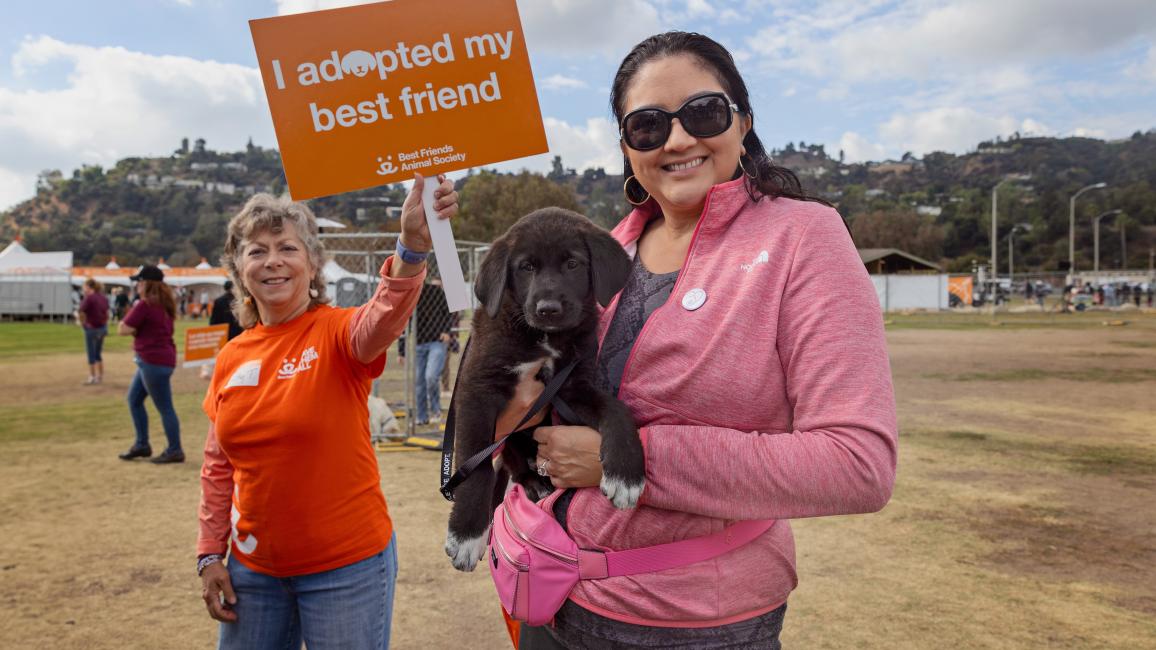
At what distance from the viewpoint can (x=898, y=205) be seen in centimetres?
11544

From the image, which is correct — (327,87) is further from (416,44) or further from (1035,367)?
(1035,367)

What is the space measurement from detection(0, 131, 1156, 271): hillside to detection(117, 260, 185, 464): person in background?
3434 cm

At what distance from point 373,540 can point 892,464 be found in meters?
2.08

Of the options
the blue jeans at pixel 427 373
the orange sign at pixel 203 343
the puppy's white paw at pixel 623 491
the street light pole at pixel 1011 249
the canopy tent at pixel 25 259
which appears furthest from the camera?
the street light pole at pixel 1011 249

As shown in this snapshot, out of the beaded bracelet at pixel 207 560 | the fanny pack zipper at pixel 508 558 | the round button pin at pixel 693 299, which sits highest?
the round button pin at pixel 693 299

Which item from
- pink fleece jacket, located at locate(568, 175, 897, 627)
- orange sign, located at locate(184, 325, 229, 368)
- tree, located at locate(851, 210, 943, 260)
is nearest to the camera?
pink fleece jacket, located at locate(568, 175, 897, 627)

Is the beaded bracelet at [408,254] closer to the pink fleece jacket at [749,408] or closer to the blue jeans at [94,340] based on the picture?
the pink fleece jacket at [749,408]

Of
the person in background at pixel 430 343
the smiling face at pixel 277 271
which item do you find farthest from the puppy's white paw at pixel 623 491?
the person in background at pixel 430 343

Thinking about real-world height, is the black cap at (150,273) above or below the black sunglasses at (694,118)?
below

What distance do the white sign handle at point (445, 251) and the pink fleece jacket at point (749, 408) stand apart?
0.80 m

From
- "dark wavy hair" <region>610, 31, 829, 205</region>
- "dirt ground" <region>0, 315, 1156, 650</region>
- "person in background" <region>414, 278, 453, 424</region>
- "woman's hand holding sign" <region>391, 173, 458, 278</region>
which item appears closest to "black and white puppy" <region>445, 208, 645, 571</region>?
"woman's hand holding sign" <region>391, 173, 458, 278</region>

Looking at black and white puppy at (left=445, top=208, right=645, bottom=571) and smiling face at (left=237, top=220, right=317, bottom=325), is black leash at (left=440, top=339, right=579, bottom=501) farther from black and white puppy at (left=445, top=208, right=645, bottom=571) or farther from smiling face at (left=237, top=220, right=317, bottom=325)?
smiling face at (left=237, top=220, right=317, bottom=325)

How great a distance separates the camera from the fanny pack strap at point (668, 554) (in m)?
1.72

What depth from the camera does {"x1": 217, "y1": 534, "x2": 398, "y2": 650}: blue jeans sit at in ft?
8.94
